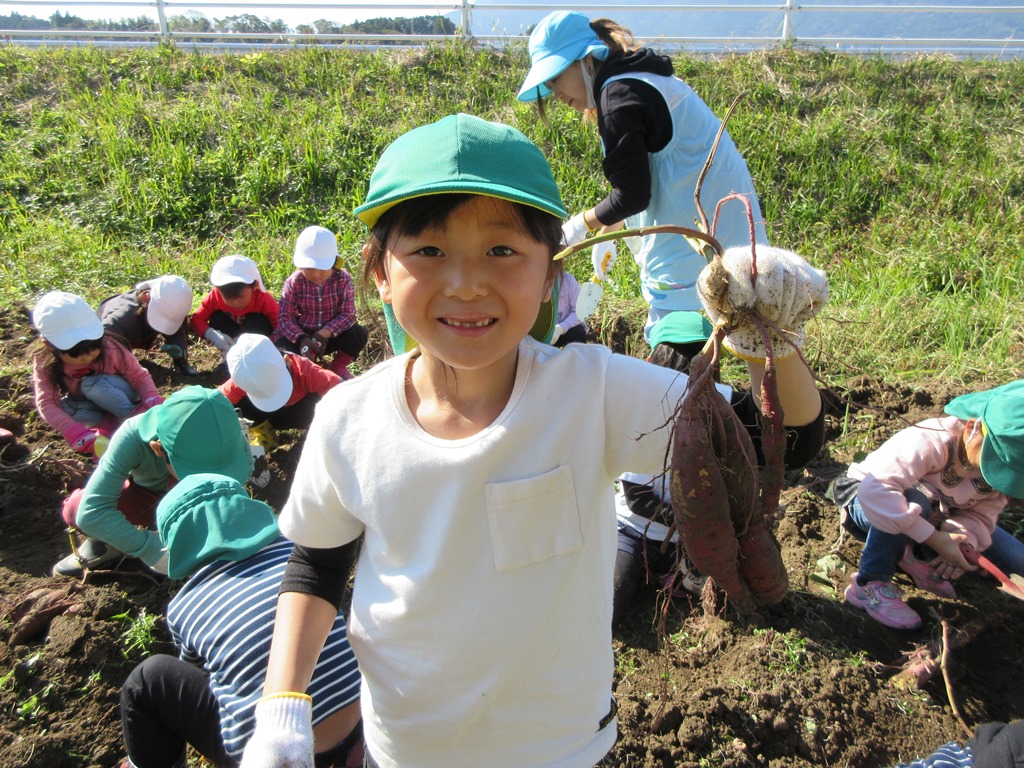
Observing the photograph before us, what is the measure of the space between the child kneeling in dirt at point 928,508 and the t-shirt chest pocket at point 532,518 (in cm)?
187

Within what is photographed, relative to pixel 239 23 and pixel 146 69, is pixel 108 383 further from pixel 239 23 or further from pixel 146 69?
pixel 239 23

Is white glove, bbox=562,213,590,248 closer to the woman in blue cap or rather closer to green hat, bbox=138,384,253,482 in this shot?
the woman in blue cap

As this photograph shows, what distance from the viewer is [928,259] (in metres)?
5.31

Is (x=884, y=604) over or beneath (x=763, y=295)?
beneath

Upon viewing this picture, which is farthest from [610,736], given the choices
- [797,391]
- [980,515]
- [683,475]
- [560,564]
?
[980,515]

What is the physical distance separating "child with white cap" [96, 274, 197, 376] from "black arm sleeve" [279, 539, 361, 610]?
3.47 metres

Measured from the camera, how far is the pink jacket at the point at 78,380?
12.3 ft

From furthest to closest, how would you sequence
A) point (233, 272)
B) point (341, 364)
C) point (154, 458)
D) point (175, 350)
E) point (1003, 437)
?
point (341, 364) → point (175, 350) → point (233, 272) → point (154, 458) → point (1003, 437)

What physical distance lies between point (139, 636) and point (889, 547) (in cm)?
279

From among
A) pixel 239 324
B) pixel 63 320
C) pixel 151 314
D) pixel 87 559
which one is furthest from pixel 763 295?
pixel 239 324

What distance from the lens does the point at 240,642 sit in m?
1.83

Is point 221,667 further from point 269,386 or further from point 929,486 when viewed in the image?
point 929,486

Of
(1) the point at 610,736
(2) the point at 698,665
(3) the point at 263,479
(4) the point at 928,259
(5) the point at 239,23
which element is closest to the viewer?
(1) the point at 610,736

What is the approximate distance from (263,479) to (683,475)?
3093 millimetres
